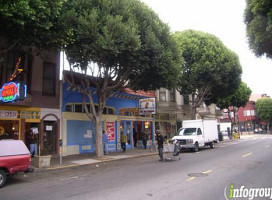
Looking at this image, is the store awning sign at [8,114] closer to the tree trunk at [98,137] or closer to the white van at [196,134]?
the tree trunk at [98,137]

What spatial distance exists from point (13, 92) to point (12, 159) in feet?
14.4

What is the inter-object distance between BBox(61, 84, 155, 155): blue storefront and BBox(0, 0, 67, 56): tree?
276 inches

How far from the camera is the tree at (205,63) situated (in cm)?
2456

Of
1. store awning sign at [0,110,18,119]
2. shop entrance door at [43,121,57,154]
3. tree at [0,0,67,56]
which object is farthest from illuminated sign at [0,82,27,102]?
shop entrance door at [43,121,57,154]

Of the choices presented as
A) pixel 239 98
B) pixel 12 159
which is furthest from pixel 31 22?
pixel 239 98

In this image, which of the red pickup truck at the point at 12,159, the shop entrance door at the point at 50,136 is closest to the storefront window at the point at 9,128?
the shop entrance door at the point at 50,136

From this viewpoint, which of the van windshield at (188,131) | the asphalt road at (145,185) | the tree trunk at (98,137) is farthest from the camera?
the van windshield at (188,131)

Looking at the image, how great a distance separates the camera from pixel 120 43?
1382cm

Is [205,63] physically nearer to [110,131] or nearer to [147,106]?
[147,106]

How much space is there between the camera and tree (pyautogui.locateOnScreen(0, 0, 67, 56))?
9516 millimetres

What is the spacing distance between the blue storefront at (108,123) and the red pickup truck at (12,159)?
8236 millimetres

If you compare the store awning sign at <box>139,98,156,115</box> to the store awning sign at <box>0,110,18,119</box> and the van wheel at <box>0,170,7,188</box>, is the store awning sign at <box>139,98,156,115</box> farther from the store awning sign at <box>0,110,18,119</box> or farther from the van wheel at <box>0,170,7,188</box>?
the van wheel at <box>0,170,7,188</box>

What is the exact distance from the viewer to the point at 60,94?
1842 centimetres

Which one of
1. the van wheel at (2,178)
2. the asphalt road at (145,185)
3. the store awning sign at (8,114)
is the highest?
the store awning sign at (8,114)
